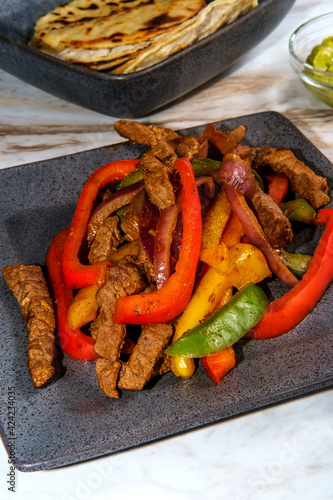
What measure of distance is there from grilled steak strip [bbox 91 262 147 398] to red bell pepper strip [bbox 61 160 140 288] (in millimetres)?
95

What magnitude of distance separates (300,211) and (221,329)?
748 millimetres

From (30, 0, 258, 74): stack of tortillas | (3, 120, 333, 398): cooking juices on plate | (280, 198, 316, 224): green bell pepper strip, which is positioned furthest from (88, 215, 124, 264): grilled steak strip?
(30, 0, 258, 74): stack of tortillas

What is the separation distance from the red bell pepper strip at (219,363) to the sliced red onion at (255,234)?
0.40 meters

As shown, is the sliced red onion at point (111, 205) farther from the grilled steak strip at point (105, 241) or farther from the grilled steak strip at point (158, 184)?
the grilled steak strip at point (158, 184)

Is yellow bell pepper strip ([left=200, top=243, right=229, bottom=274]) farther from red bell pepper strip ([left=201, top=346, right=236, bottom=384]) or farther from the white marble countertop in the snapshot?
the white marble countertop

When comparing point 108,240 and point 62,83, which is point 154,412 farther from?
point 62,83

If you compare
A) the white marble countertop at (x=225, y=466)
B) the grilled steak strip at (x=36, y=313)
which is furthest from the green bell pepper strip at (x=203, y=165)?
the white marble countertop at (x=225, y=466)

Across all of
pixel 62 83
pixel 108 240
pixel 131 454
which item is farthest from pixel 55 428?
pixel 62 83

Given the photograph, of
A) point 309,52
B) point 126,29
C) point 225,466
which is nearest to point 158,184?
point 225,466

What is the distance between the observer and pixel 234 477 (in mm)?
1846

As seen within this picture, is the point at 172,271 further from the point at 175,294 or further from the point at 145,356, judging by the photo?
the point at 145,356

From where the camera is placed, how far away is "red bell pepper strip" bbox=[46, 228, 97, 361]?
6.70 feet

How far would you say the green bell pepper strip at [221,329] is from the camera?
191 cm

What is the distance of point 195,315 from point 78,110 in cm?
214
